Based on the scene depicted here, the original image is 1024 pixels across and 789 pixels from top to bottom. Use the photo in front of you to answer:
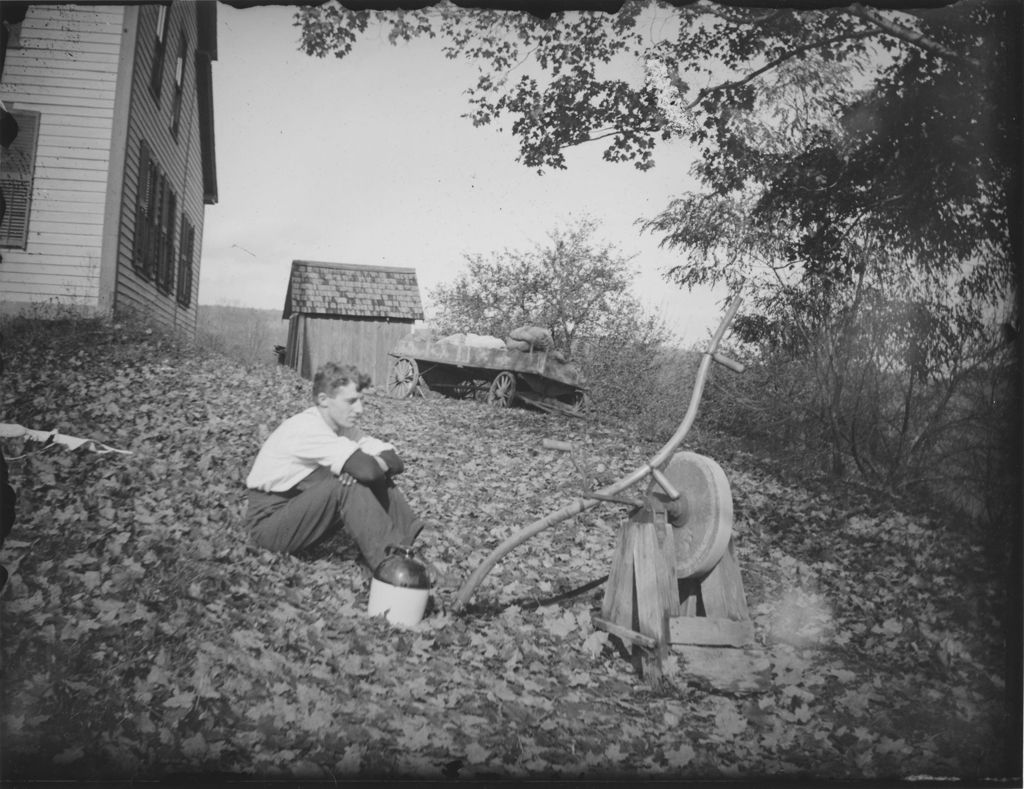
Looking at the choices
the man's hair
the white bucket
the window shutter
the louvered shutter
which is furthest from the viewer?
the louvered shutter

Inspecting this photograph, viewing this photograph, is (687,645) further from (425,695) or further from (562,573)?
(425,695)

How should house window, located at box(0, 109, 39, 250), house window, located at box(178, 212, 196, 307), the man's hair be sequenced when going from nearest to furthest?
house window, located at box(0, 109, 39, 250) < the man's hair < house window, located at box(178, 212, 196, 307)

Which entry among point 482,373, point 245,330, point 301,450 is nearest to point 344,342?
point 245,330

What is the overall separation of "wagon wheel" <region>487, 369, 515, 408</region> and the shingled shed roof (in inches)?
21.4

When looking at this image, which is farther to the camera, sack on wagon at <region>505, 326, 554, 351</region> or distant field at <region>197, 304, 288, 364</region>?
sack on wagon at <region>505, 326, 554, 351</region>

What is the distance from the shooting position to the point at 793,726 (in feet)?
8.94

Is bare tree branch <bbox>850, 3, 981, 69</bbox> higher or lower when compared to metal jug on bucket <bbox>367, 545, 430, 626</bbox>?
higher

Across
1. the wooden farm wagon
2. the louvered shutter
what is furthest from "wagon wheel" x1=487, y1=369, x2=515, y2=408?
the louvered shutter

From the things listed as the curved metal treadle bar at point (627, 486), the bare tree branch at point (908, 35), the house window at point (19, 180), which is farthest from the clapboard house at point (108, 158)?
the bare tree branch at point (908, 35)

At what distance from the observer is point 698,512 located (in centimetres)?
317

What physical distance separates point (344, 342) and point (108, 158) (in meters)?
1.91

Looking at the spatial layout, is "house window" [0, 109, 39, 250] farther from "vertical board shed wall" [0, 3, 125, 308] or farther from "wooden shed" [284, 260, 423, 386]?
"wooden shed" [284, 260, 423, 386]

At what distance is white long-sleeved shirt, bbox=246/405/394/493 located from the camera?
2920mm

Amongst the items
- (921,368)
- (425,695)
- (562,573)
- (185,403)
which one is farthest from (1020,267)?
(185,403)
